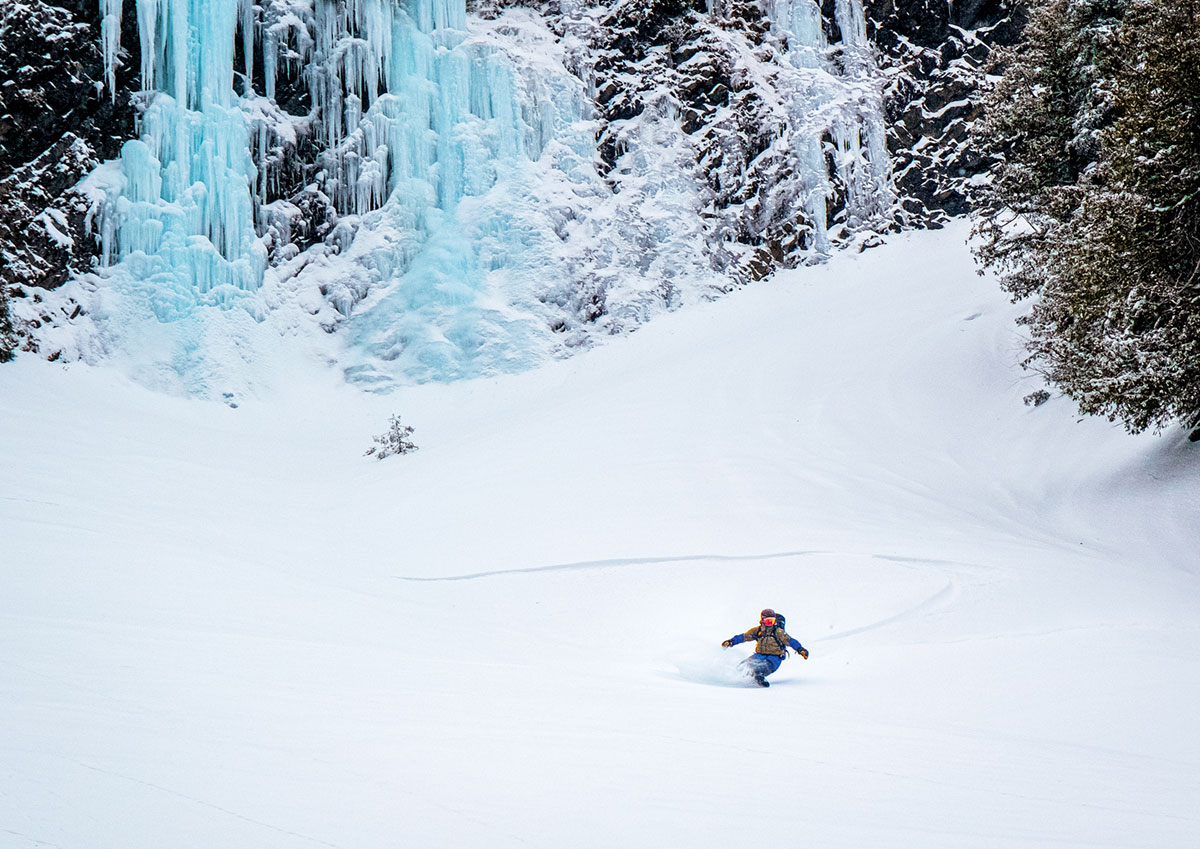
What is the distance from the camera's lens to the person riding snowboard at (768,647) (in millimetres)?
5449

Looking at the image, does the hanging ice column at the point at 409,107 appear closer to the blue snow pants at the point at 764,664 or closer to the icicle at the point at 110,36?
the icicle at the point at 110,36

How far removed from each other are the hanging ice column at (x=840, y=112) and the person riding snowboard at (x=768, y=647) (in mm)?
21471

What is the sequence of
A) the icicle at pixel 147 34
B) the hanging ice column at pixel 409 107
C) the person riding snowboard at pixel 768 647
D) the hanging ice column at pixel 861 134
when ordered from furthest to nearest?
the hanging ice column at pixel 861 134
the hanging ice column at pixel 409 107
the icicle at pixel 147 34
the person riding snowboard at pixel 768 647

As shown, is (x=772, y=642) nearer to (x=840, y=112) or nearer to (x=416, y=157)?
(x=416, y=157)

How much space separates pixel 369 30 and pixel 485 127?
4829 mm

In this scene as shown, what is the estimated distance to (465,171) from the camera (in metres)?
24.6

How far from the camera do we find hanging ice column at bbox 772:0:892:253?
25062 millimetres

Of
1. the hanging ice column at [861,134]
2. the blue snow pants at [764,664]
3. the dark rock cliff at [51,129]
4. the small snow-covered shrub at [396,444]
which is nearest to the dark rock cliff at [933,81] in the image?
the hanging ice column at [861,134]

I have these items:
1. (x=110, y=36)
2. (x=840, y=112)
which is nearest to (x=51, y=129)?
(x=110, y=36)

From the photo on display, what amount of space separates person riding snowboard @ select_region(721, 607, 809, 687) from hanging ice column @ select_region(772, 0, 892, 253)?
21.5 m

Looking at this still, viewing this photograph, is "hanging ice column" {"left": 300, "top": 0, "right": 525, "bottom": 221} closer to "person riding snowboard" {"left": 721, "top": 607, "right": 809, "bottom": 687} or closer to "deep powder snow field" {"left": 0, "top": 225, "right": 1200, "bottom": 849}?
"deep powder snow field" {"left": 0, "top": 225, "right": 1200, "bottom": 849}

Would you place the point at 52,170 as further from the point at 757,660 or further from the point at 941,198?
the point at 941,198

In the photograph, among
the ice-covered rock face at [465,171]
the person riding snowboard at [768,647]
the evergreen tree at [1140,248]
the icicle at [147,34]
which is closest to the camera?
the person riding snowboard at [768,647]

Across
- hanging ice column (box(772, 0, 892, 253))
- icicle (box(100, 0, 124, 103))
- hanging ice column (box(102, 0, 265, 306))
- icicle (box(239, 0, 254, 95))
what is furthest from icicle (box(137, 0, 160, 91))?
hanging ice column (box(772, 0, 892, 253))
